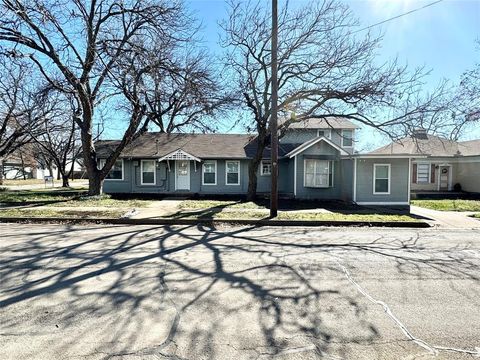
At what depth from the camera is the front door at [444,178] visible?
87.6 feet

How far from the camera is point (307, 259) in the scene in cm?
657

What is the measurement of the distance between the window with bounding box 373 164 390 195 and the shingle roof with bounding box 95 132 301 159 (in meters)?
6.31

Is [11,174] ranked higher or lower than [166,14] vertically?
lower

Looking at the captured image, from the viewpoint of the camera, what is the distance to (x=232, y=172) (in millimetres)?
22109

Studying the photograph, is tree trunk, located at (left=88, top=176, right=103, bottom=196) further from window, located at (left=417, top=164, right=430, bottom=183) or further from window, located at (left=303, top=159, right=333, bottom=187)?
window, located at (left=417, top=164, right=430, bottom=183)

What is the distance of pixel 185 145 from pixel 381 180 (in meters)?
13.0

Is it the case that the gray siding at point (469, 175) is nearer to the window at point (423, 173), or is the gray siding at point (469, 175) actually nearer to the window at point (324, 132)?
the window at point (423, 173)

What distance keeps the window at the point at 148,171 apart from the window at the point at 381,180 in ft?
44.9

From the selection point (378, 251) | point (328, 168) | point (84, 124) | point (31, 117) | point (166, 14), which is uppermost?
point (166, 14)

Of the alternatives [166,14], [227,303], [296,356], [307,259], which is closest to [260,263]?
[307,259]

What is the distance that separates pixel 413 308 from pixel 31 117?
95.4ft

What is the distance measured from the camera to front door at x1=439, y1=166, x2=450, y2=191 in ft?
87.6

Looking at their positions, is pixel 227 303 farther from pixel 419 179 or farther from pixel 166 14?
pixel 419 179

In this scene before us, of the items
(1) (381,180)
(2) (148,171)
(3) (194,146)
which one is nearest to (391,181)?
(1) (381,180)
